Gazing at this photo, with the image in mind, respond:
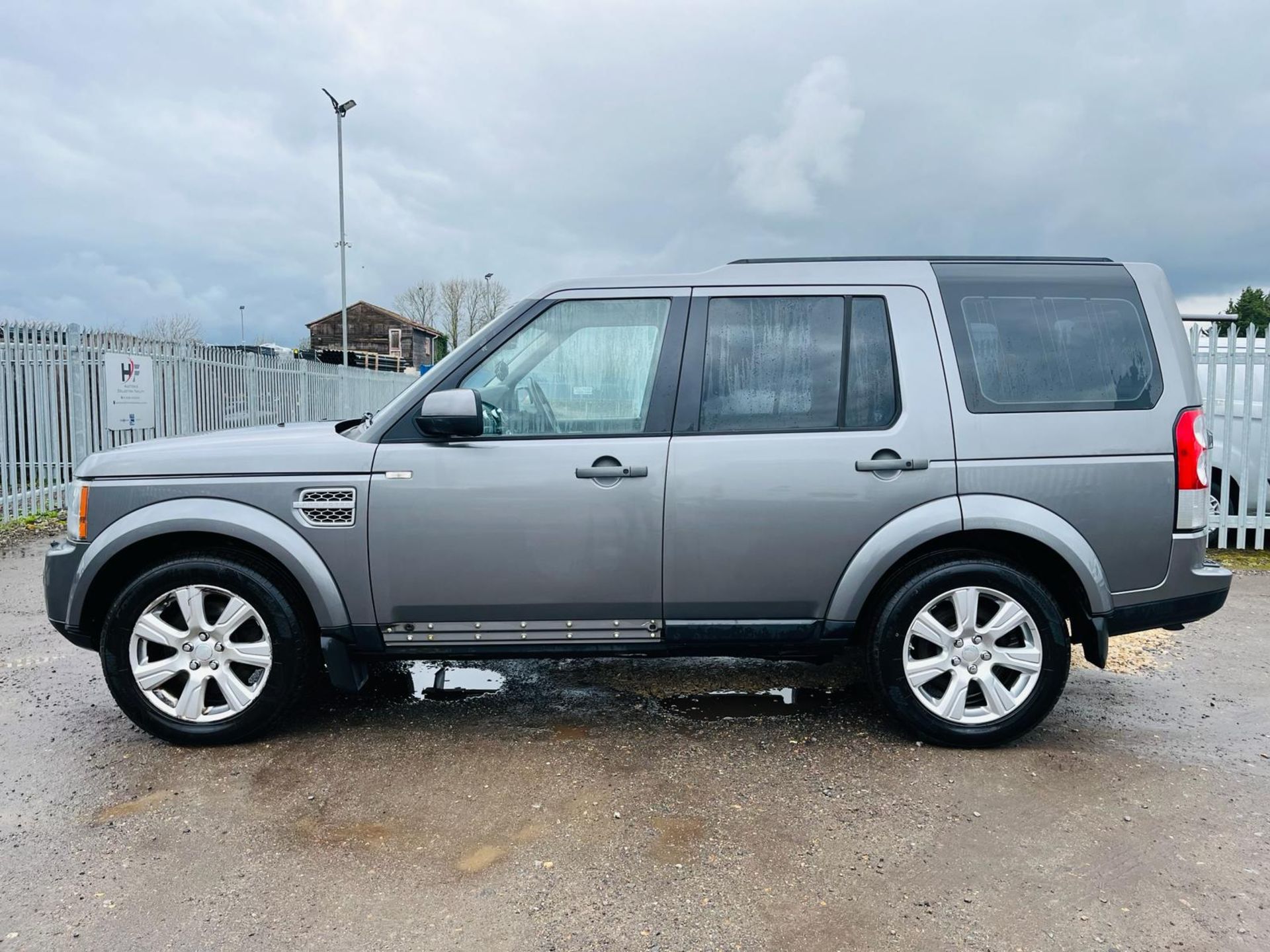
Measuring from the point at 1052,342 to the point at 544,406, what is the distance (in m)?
2.15

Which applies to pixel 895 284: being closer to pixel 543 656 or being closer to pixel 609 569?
pixel 609 569

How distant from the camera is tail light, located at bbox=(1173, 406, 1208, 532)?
12.2 feet

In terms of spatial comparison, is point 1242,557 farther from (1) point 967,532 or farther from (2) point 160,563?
(2) point 160,563

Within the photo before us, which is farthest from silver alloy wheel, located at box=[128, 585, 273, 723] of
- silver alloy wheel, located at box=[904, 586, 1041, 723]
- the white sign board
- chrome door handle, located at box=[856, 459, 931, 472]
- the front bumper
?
the white sign board

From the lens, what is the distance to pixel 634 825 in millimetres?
3213

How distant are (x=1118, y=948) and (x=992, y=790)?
994 mm

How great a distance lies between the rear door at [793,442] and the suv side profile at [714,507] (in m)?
0.01

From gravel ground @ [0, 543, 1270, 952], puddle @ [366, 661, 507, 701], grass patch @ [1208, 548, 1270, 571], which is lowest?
gravel ground @ [0, 543, 1270, 952]

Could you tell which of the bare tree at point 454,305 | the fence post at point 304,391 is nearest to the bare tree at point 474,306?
the bare tree at point 454,305

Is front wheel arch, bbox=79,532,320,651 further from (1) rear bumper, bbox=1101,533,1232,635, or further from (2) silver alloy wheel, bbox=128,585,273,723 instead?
(1) rear bumper, bbox=1101,533,1232,635

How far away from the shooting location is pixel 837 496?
3.71 metres

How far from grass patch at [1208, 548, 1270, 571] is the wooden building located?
6139 centimetres

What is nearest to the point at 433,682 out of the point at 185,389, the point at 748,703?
the point at 748,703

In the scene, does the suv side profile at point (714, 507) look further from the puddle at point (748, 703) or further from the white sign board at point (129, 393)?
the white sign board at point (129, 393)
